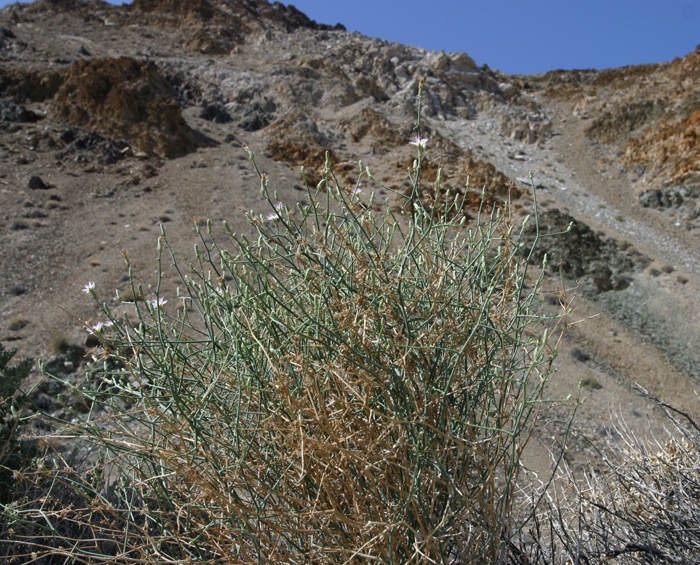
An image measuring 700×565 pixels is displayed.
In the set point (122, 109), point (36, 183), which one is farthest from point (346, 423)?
point (122, 109)

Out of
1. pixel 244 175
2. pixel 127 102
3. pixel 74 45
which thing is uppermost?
pixel 74 45

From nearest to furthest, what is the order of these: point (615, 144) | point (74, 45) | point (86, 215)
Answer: point (86, 215), point (615, 144), point (74, 45)

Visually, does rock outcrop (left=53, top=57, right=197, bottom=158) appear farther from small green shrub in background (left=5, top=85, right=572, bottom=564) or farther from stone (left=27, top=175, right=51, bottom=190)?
small green shrub in background (left=5, top=85, right=572, bottom=564)

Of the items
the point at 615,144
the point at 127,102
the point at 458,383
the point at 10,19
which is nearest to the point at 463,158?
the point at 615,144

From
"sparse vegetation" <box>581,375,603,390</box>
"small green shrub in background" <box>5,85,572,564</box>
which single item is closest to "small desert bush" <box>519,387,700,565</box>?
"small green shrub in background" <box>5,85,572,564</box>

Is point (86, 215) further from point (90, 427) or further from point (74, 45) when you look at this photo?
point (74, 45)

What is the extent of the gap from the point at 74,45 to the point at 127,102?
10031mm

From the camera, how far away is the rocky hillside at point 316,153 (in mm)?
10602

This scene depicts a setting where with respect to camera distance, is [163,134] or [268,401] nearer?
[268,401]

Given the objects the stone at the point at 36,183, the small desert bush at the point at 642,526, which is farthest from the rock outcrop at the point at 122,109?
the small desert bush at the point at 642,526

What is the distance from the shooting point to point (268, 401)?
126cm

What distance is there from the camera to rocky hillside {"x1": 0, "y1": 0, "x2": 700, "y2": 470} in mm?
10602

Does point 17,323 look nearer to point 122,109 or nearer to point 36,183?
point 36,183

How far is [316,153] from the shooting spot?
1727 centimetres
